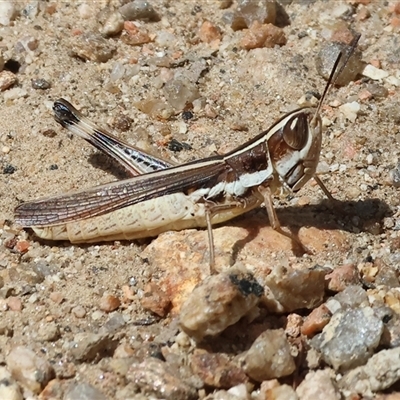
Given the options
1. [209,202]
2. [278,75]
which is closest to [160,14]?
[278,75]

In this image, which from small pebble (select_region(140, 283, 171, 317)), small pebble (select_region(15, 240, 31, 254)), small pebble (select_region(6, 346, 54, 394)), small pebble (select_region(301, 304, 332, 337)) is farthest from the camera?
small pebble (select_region(15, 240, 31, 254))

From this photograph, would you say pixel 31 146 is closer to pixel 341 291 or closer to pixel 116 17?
pixel 116 17

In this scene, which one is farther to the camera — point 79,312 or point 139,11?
point 139,11

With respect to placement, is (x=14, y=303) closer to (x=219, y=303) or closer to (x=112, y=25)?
(x=219, y=303)

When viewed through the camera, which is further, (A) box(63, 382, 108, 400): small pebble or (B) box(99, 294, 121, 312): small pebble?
(B) box(99, 294, 121, 312): small pebble

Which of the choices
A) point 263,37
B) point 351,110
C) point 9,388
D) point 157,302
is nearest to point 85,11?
point 263,37

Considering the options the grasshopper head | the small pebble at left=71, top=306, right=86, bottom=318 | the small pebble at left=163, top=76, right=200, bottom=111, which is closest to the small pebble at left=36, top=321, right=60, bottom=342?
the small pebble at left=71, top=306, right=86, bottom=318

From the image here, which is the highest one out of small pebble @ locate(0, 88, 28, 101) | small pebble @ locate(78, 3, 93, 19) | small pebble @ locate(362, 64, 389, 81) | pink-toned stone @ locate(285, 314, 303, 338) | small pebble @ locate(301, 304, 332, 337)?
small pebble @ locate(78, 3, 93, 19)

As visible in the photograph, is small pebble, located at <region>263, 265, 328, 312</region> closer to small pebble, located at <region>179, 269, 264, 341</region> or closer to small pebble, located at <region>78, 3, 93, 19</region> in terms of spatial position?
small pebble, located at <region>179, 269, 264, 341</region>
